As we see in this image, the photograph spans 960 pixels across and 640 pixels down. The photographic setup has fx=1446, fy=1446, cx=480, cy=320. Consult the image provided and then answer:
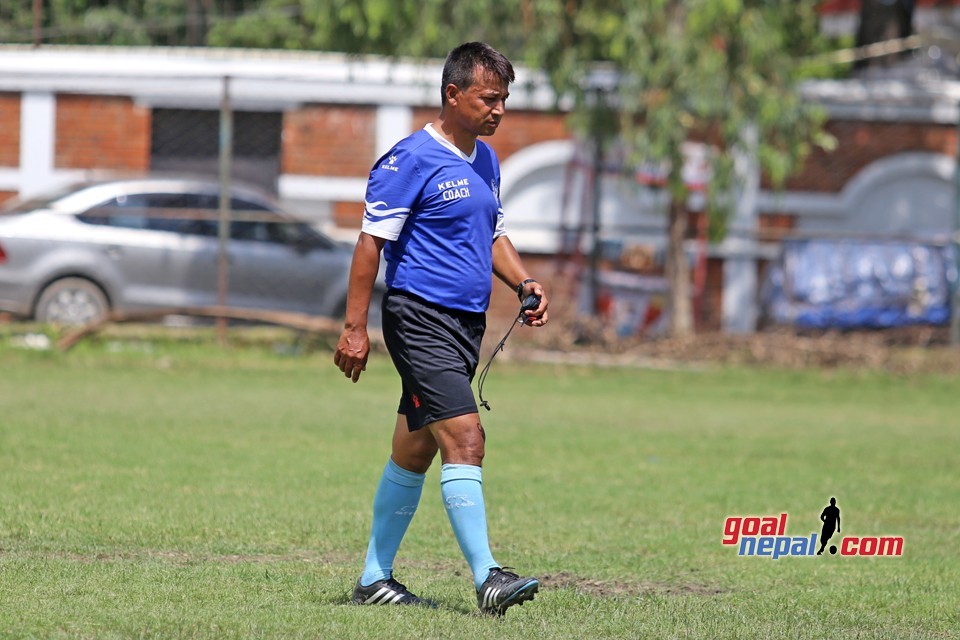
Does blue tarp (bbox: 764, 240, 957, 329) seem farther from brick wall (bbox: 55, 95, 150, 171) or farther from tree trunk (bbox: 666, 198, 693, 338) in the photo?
brick wall (bbox: 55, 95, 150, 171)

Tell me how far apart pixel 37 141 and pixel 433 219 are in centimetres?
1515

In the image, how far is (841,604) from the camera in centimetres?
589

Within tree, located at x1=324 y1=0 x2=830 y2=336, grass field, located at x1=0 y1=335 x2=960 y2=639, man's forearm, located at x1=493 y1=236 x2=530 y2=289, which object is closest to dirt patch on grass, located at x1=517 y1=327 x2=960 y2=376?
tree, located at x1=324 y1=0 x2=830 y2=336

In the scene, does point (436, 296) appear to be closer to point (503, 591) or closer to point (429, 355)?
point (429, 355)

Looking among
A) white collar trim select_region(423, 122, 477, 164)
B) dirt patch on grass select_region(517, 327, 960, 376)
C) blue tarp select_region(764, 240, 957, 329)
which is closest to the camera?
white collar trim select_region(423, 122, 477, 164)

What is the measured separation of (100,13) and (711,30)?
9.73 meters

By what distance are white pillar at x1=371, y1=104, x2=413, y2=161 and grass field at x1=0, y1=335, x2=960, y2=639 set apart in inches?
188

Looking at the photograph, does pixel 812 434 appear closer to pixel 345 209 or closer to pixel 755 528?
pixel 755 528

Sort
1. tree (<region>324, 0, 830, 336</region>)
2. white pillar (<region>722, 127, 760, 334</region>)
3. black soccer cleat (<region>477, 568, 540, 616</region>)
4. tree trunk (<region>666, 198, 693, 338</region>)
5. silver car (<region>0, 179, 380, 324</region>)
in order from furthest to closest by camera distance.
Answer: white pillar (<region>722, 127, 760, 334</region>), tree trunk (<region>666, 198, 693, 338</region>), tree (<region>324, 0, 830, 336</region>), silver car (<region>0, 179, 380, 324</region>), black soccer cleat (<region>477, 568, 540, 616</region>)

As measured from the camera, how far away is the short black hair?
545 cm

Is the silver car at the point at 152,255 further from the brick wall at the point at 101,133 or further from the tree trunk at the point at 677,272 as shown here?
the tree trunk at the point at 677,272

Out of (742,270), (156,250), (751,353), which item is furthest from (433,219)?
(742,270)

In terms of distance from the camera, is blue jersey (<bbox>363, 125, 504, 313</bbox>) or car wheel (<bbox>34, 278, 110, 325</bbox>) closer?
blue jersey (<bbox>363, 125, 504, 313</bbox>)

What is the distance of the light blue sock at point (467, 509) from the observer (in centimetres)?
528
